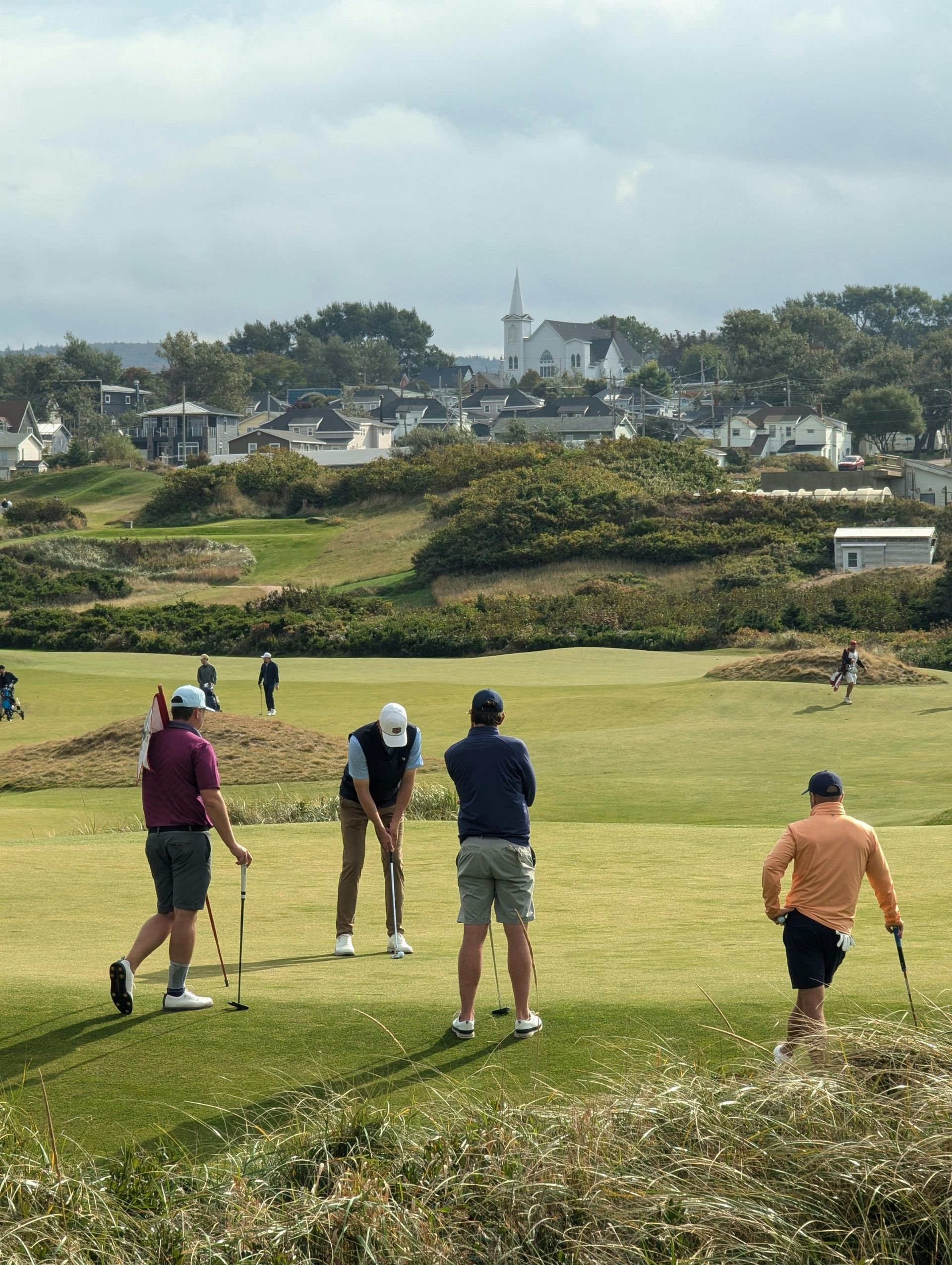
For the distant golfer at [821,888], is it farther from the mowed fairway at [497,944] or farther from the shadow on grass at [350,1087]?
the shadow on grass at [350,1087]

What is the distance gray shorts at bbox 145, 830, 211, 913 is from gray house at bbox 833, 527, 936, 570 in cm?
5517

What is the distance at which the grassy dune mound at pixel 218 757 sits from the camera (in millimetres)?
25562

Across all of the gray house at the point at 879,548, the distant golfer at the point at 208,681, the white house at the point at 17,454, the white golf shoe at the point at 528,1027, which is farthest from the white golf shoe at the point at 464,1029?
the white house at the point at 17,454

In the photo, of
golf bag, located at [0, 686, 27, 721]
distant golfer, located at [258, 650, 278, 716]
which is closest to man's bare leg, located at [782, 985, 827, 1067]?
distant golfer, located at [258, 650, 278, 716]

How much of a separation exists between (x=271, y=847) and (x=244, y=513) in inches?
2954

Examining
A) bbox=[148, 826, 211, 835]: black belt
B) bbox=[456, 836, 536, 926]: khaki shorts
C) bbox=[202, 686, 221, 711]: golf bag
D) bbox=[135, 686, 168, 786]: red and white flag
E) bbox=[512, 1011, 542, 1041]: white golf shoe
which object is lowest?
bbox=[202, 686, 221, 711]: golf bag

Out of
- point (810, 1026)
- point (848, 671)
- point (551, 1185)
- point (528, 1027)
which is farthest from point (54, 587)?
point (551, 1185)

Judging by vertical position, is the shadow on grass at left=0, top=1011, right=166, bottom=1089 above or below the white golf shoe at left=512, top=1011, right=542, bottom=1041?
below

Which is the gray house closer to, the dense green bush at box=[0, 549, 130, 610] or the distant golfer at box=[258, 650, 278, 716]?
the dense green bush at box=[0, 549, 130, 610]

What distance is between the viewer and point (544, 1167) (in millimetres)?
6828

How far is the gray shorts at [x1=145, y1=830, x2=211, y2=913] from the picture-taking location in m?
9.20

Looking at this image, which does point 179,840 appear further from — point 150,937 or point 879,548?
point 879,548

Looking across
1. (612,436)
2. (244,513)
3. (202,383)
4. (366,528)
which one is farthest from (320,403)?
(366,528)

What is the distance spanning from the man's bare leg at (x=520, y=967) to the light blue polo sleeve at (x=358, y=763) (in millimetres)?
2327
